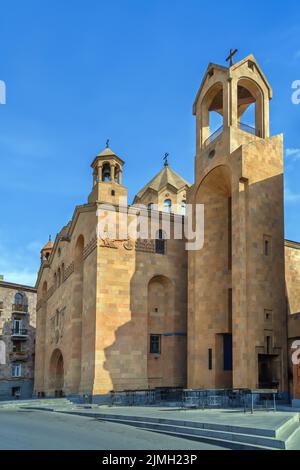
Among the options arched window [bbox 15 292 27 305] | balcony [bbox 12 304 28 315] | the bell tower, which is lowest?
balcony [bbox 12 304 28 315]

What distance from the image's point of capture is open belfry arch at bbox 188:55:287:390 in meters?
24.4

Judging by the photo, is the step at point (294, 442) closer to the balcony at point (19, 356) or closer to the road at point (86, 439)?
the road at point (86, 439)

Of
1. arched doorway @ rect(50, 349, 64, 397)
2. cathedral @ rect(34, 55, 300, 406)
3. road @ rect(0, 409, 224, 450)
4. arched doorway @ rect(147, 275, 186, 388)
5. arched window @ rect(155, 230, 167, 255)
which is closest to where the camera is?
road @ rect(0, 409, 224, 450)

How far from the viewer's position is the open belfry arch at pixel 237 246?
24359mm

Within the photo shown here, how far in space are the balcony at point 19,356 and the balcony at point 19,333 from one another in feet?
4.77

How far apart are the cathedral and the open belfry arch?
5cm

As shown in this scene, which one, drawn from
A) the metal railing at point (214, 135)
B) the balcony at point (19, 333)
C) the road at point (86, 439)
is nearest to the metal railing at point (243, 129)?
the metal railing at point (214, 135)

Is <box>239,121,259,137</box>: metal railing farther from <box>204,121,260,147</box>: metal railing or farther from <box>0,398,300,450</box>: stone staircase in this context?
<box>0,398,300,450</box>: stone staircase

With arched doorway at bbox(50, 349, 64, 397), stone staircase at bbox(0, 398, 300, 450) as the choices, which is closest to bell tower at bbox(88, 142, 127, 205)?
arched doorway at bbox(50, 349, 64, 397)

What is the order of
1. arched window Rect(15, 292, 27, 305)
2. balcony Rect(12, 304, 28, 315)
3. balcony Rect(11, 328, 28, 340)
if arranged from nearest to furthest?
balcony Rect(11, 328, 28, 340) → balcony Rect(12, 304, 28, 315) → arched window Rect(15, 292, 27, 305)

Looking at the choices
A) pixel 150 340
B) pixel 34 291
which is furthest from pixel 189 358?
pixel 34 291

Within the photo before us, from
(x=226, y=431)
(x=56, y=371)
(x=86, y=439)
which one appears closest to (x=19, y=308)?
(x=56, y=371)

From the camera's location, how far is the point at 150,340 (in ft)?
97.9

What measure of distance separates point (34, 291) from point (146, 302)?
1162 inches
